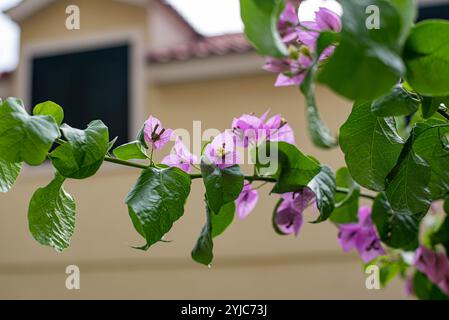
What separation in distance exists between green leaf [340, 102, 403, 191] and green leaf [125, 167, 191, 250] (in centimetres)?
8

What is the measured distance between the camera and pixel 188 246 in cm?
341

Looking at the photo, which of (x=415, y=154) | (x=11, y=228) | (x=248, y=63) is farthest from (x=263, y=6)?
(x=11, y=228)

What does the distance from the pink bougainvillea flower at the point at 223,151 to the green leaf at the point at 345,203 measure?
0.43 feet

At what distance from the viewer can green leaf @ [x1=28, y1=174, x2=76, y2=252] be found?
1.09ft

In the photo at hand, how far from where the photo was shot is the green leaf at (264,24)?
Result: 0.21 metres

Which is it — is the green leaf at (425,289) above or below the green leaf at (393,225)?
below

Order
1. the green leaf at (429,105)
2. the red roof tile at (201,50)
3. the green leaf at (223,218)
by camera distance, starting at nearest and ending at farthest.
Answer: the green leaf at (429,105) < the green leaf at (223,218) < the red roof tile at (201,50)

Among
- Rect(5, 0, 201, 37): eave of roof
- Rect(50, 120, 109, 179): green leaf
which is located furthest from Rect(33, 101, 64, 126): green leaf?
Rect(5, 0, 201, 37): eave of roof

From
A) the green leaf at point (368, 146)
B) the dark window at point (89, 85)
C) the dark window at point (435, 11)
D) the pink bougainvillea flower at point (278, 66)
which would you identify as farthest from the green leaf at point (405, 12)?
the dark window at point (89, 85)

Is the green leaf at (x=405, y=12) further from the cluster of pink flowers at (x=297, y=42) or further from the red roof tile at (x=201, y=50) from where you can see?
the red roof tile at (x=201, y=50)

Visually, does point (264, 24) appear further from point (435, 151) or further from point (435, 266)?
point (435, 266)

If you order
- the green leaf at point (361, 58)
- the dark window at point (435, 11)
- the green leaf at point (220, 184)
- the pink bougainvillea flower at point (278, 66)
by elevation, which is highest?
the dark window at point (435, 11)

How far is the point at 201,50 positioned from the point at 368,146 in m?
2.83

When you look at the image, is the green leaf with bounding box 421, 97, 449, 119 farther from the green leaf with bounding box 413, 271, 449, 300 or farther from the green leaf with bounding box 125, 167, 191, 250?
the green leaf with bounding box 413, 271, 449, 300
